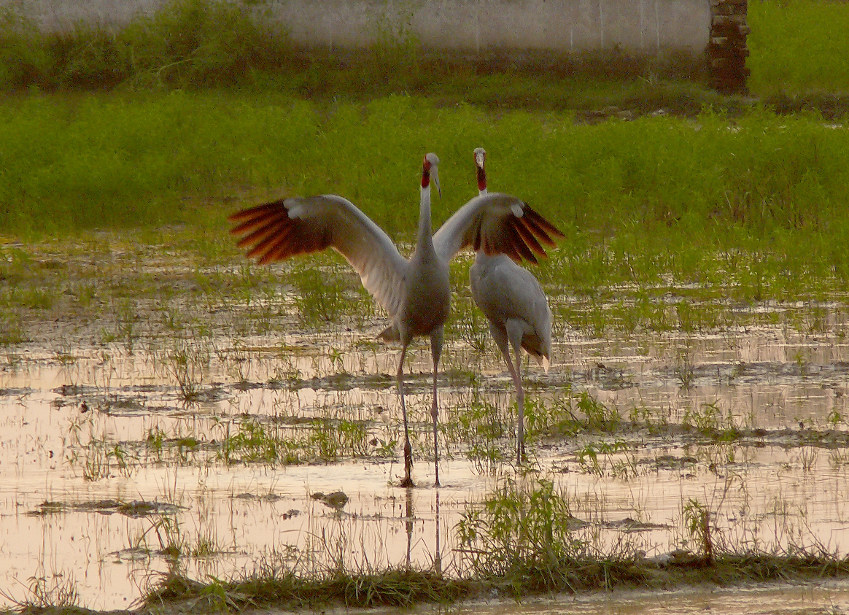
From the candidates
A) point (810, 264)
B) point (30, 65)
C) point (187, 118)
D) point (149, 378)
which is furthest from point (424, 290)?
point (30, 65)

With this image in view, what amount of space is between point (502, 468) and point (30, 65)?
1599 cm

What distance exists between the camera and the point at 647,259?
34.1ft

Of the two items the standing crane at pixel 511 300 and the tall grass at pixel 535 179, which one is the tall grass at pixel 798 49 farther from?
the standing crane at pixel 511 300

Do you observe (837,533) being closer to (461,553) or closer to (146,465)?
(461,553)

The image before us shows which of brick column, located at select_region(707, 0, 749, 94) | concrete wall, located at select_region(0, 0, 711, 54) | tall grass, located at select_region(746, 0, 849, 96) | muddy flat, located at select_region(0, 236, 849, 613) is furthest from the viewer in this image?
tall grass, located at select_region(746, 0, 849, 96)

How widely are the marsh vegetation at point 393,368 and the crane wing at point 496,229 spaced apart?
79 centimetres

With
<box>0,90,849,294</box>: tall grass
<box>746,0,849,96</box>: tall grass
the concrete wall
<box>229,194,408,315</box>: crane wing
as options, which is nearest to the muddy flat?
<box>229,194,408,315</box>: crane wing

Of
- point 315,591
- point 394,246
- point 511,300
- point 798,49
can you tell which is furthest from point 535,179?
point 798,49

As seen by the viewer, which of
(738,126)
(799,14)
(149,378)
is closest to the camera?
A: (149,378)

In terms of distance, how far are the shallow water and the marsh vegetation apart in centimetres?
2

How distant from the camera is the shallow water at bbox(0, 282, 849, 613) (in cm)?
480

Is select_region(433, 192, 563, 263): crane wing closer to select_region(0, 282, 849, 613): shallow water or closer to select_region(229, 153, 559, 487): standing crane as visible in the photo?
select_region(229, 153, 559, 487): standing crane

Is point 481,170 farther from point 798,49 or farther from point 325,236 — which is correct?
point 798,49

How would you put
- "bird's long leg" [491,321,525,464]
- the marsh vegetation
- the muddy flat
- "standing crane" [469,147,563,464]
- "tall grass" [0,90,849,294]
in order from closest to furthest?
1. the marsh vegetation
2. the muddy flat
3. "bird's long leg" [491,321,525,464]
4. "standing crane" [469,147,563,464]
5. "tall grass" [0,90,849,294]
